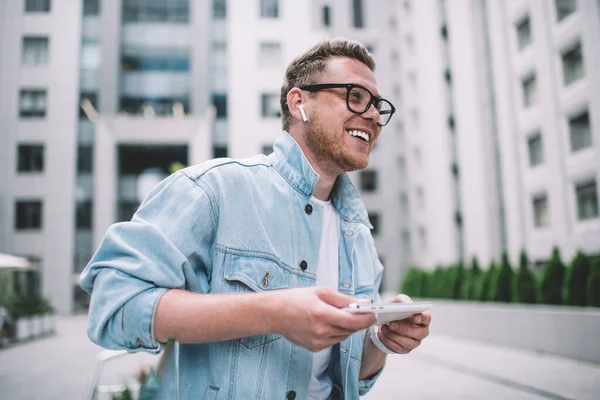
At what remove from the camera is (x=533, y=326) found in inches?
352

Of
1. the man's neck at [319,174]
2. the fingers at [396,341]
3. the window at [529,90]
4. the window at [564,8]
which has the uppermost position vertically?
the window at [564,8]

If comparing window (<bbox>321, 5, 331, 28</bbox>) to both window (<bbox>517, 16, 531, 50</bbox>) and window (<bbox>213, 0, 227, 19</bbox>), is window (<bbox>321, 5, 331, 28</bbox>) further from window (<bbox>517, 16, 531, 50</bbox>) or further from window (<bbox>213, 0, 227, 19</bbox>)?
window (<bbox>517, 16, 531, 50</bbox>)

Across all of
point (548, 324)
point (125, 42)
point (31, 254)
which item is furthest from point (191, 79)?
point (548, 324)

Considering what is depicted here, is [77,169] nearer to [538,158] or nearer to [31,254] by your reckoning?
[31,254]

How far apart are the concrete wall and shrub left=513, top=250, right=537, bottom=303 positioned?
23cm

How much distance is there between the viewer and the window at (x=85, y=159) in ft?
76.3

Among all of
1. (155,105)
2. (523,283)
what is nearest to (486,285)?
(523,283)

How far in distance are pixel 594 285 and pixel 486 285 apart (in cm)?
352

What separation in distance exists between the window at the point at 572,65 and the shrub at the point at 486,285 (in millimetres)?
8548

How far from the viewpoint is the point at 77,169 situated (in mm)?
23172

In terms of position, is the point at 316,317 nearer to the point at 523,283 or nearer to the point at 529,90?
the point at 523,283

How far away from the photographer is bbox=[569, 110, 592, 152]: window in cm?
1636

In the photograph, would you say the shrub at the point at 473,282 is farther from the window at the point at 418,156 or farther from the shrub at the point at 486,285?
the window at the point at 418,156

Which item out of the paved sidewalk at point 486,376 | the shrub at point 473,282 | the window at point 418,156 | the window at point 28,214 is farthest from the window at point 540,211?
the window at point 28,214
